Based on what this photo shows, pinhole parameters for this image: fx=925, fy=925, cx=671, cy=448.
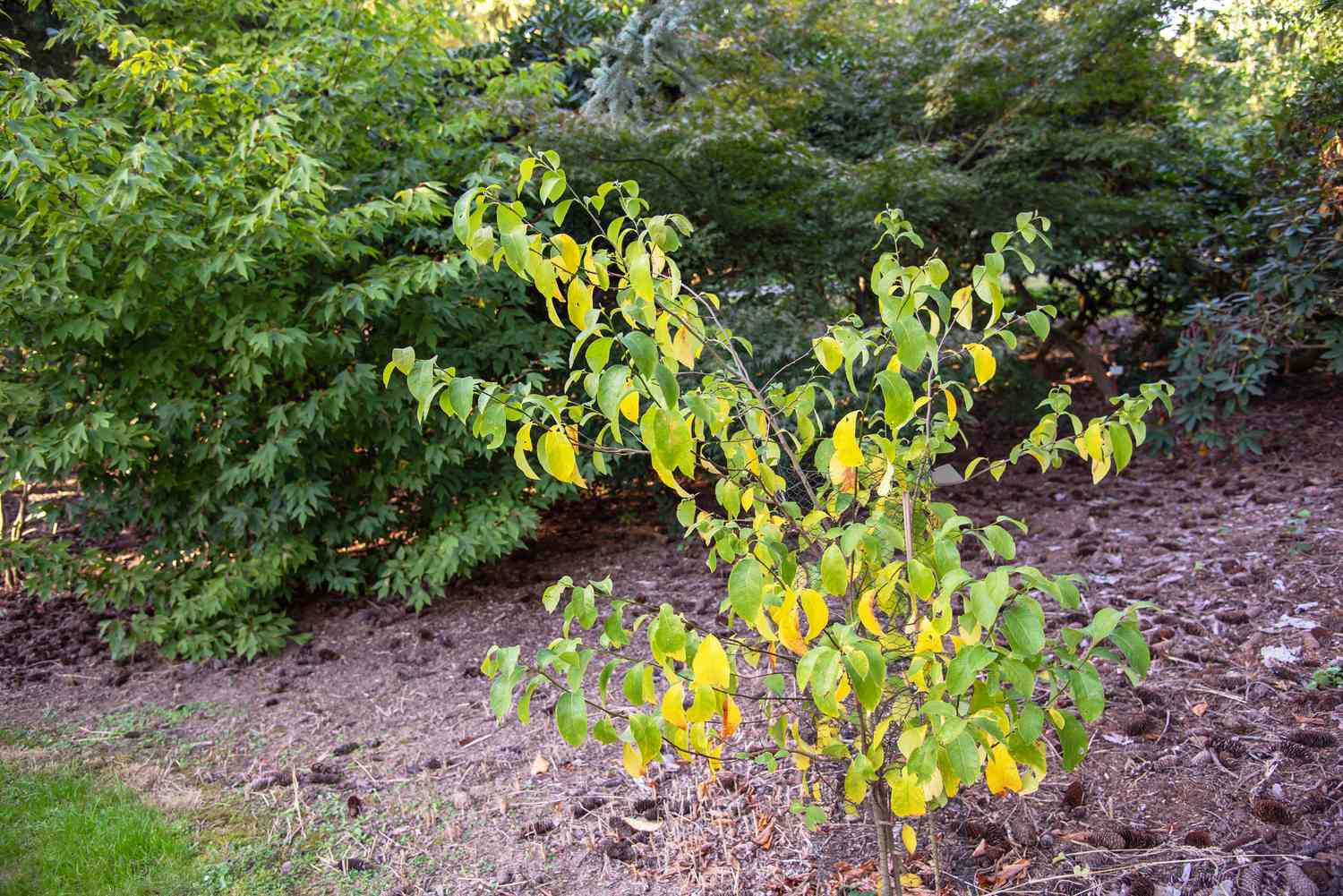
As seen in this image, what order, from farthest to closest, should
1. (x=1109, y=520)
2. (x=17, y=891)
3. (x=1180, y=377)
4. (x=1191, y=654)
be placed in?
(x=1180, y=377) < (x=1109, y=520) < (x=1191, y=654) < (x=17, y=891)

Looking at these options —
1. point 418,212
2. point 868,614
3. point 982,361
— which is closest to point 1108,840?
point 868,614

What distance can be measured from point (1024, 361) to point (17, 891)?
6.75 meters

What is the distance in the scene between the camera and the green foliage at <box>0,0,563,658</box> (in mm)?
3285

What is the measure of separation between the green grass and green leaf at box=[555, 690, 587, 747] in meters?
1.40

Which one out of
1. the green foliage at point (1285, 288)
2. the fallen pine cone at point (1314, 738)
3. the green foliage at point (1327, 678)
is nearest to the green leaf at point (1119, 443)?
the fallen pine cone at point (1314, 738)

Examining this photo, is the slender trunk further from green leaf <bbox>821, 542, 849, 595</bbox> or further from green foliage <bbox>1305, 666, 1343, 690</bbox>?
green foliage <bbox>1305, 666, 1343, 690</bbox>

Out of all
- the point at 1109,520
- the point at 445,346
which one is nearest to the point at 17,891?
the point at 445,346

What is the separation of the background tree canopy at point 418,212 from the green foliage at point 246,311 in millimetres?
19

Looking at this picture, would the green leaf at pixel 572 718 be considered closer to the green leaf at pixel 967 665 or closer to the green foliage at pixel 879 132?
the green leaf at pixel 967 665

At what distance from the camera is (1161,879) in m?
A: 1.88

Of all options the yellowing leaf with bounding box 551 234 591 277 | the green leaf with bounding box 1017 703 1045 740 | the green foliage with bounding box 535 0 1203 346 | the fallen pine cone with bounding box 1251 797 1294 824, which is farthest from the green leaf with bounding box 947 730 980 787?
the green foliage with bounding box 535 0 1203 346

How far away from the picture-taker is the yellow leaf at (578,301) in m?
1.52

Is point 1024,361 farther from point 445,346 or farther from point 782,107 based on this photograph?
point 445,346

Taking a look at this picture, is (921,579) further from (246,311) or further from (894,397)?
(246,311)
